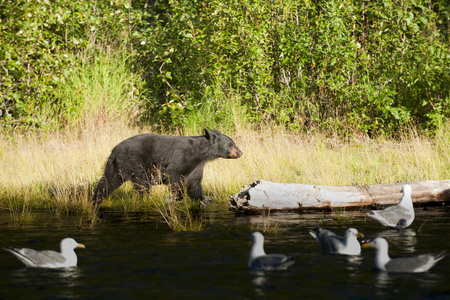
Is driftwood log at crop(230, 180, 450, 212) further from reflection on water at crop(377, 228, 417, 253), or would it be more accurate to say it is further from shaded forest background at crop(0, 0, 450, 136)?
shaded forest background at crop(0, 0, 450, 136)

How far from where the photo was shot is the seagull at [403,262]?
5945 millimetres

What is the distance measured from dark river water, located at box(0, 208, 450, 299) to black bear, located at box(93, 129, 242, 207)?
1561mm

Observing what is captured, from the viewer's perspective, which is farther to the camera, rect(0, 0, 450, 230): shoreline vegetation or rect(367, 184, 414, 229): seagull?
rect(0, 0, 450, 230): shoreline vegetation

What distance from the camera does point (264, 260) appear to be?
605 cm

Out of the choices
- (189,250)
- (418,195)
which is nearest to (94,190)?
(189,250)

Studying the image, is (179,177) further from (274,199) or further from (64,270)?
(64,270)

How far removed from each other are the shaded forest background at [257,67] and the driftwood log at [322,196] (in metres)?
5.74

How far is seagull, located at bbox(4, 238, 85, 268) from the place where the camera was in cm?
625

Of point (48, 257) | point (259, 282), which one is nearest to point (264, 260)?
point (259, 282)

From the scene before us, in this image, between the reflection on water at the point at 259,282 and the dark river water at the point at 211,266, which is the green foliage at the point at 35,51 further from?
the reflection on water at the point at 259,282

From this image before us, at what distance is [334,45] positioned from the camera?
52.0 feet

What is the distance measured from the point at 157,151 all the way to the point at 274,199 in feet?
8.25

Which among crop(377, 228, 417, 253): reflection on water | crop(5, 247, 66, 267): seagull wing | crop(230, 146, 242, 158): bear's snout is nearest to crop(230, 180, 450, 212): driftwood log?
crop(377, 228, 417, 253): reflection on water

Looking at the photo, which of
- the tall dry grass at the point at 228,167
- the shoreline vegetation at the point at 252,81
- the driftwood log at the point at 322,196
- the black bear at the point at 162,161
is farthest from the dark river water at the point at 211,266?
the shoreline vegetation at the point at 252,81
